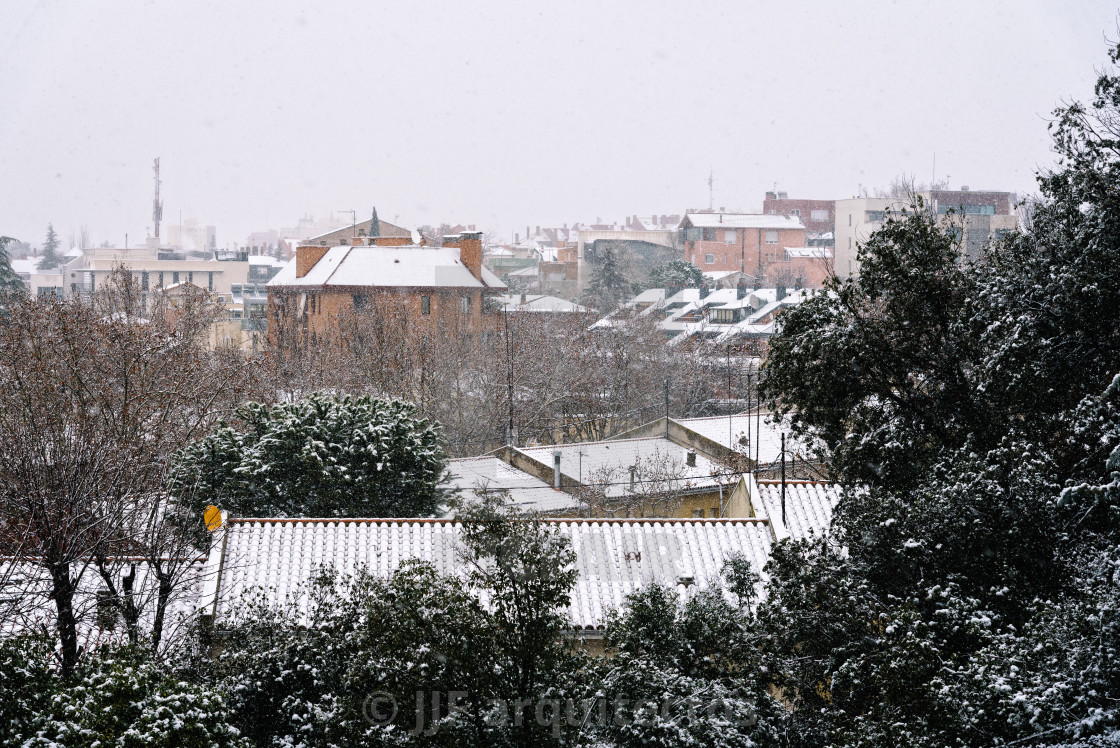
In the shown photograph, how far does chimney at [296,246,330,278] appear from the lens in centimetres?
4972

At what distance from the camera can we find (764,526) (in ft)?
49.3

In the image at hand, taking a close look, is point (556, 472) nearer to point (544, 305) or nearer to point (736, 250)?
point (544, 305)

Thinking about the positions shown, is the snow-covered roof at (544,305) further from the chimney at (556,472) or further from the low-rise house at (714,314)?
the chimney at (556,472)

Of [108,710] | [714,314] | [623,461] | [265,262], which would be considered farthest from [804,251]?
[108,710]

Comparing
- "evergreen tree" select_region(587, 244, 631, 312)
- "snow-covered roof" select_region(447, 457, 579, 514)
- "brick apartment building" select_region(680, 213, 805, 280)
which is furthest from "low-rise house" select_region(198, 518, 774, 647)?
"brick apartment building" select_region(680, 213, 805, 280)

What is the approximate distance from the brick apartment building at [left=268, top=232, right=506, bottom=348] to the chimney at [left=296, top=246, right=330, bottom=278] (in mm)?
47

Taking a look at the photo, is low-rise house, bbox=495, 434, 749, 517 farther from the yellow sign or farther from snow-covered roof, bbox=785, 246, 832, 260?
snow-covered roof, bbox=785, 246, 832, 260

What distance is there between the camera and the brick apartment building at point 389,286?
45594 millimetres

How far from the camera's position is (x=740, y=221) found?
85375mm

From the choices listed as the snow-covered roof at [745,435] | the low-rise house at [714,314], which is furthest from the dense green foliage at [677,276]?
the snow-covered roof at [745,435]

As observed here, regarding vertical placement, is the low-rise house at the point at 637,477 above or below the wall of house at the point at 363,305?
below

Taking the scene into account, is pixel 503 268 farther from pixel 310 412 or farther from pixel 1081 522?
pixel 1081 522

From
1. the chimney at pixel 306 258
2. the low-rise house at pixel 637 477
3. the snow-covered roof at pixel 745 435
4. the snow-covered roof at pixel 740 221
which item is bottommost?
the low-rise house at pixel 637 477

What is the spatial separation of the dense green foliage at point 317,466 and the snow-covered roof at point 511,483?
2693 millimetres
